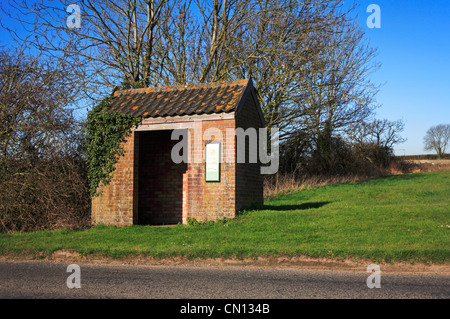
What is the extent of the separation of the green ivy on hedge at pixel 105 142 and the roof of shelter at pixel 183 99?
450 mm

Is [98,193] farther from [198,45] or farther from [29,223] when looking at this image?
[198,45]

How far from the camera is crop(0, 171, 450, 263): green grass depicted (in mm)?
8664

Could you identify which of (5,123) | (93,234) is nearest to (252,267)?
(93,234)

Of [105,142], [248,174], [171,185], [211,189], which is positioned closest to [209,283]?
[211,189]

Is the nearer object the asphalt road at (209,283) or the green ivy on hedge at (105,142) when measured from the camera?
the asphalt road at (209,283)

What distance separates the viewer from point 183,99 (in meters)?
14.3

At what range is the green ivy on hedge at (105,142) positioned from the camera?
14.0 metres

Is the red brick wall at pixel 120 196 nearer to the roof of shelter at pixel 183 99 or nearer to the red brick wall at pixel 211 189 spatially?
the roof of shelter at pixel 183 99

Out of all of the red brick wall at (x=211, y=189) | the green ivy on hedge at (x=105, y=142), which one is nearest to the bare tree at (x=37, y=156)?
the green ivy on hedge at (x=105, y=142)

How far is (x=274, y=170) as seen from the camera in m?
28.1

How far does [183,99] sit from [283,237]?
6371 millimetres

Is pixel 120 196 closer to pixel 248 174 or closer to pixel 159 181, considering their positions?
pixel 159 181

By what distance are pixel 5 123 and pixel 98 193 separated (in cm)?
411
